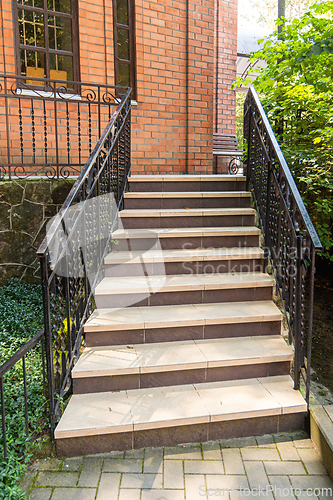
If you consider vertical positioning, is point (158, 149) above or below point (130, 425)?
above

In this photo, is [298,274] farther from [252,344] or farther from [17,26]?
[17,26]

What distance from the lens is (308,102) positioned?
369cm

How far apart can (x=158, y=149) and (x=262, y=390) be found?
4.73 meters

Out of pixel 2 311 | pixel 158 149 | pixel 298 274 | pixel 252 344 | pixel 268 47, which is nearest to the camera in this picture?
pixel 298 274

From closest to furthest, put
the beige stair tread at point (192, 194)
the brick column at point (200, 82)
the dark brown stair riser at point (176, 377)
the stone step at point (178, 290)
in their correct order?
the dark brown stair riser at point (176, 377)
the stone step at point (178, 290)
the beige stair tread at point (192, 194)
the brick column at point (200, 82)

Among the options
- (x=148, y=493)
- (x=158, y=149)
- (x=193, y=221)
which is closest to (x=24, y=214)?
(x=193, y=221)

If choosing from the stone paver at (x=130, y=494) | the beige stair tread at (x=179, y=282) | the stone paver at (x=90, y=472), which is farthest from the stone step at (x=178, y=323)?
the stone paver at (x=130, y=494)

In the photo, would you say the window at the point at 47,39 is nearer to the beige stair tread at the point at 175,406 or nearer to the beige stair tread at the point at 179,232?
the beige stair tread at the point at 179,232

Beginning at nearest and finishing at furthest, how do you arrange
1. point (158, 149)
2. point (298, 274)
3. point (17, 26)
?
point (298, 274), point (17, 26), point (158, 149)

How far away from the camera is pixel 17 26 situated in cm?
516

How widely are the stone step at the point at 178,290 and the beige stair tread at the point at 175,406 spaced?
83cm

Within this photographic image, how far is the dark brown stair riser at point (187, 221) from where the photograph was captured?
410cm

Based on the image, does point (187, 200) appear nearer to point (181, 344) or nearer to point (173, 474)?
point (181, 344)

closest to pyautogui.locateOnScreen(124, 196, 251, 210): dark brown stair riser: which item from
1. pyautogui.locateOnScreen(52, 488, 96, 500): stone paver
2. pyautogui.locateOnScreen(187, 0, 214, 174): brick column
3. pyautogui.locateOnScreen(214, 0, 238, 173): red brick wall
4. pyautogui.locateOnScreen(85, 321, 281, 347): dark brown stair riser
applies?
pyautogui.locateOnScreen(85, 321, 281, 347): dark brown stair riser
